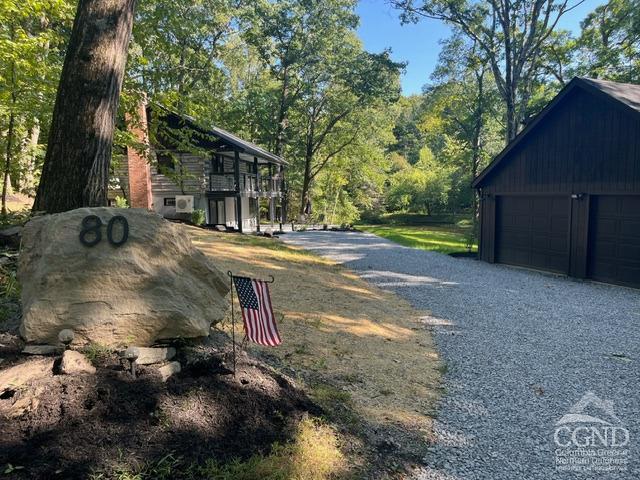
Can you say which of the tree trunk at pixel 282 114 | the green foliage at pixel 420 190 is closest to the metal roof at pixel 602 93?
the tree trunk at pixel 282 114

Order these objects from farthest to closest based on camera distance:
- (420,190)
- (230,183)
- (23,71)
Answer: (420,190) < (230,183) < (23,71)

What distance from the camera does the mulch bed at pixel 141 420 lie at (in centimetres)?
240

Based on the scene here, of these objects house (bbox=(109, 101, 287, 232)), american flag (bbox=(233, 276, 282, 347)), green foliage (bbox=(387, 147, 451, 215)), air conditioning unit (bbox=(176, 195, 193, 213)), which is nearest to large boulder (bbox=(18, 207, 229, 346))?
american flag (bbox=(233, 276, 282, 347))

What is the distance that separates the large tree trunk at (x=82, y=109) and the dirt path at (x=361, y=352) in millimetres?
2760

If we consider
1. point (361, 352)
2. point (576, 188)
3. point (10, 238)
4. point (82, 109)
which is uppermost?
point (82, 109)

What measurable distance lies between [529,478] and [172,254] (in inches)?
142

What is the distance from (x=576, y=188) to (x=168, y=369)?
1320cm

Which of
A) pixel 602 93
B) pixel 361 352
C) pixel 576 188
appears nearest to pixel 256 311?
pixel 361 352

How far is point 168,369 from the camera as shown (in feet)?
11.1

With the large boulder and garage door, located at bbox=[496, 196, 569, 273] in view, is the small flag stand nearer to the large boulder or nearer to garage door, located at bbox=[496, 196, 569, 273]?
the large boulder

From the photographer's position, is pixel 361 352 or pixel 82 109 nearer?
pixel 82 109

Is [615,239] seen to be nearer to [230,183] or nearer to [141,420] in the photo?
[141,420]

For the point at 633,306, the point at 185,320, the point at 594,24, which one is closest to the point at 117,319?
the point at 185,320

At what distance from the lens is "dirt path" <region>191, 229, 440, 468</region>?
4082mm
